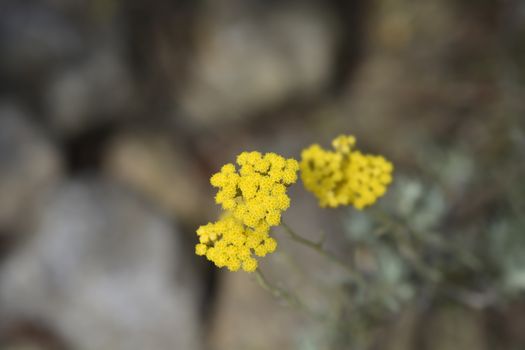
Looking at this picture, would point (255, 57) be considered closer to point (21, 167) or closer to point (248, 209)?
point (21, 167)

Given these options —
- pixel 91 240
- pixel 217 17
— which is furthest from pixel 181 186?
pixel 217 17

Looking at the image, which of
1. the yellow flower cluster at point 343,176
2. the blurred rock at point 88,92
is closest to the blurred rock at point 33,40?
the blurred rock at point 88,92

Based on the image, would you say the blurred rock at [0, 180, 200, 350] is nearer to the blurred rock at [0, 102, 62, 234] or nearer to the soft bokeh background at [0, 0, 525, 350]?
the soft bokeh background at [0, 0, 525, 350]

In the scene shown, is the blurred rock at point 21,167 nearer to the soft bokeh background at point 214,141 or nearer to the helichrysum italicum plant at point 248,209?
the soft bokeh background at point 214,141

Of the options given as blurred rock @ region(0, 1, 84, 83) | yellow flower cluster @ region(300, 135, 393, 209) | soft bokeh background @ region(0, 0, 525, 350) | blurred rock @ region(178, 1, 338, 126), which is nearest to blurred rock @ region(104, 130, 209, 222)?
soft bokeh background @ region(0, 0, 525, 350)

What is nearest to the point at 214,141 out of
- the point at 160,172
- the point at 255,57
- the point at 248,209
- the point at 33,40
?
the point at 160,172
